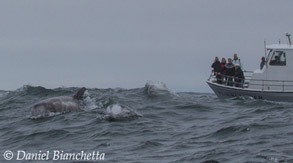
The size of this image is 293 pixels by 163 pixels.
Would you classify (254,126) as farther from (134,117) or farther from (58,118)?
(58,118)

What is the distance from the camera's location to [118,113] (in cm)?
1945

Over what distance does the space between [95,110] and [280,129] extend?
25.7 ft

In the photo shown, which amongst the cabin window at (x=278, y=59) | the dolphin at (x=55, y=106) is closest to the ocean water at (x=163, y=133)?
the dolphin at (x=55, y=106)

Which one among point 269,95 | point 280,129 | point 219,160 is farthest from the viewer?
point 269,95

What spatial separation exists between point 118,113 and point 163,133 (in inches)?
115

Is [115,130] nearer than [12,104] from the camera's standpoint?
Yes

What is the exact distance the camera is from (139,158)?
13641 millimetres

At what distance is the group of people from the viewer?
103 feet

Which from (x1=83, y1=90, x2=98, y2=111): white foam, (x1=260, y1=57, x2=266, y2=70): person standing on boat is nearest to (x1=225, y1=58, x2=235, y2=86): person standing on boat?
(x1=260, y1=57, x2=266, y2=70): person standing on boat

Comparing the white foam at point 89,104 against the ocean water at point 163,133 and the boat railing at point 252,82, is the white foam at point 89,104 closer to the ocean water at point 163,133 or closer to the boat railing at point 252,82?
the ocean water at point 163,133

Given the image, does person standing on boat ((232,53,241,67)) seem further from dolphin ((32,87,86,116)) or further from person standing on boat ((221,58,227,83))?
dolphin ((32,87,86,116))

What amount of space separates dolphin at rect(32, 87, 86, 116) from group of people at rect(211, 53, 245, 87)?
36.5 ft

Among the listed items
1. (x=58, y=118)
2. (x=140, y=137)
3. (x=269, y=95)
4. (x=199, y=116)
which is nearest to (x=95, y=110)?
(x=58, y=118)

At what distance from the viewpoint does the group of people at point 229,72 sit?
31500mm
